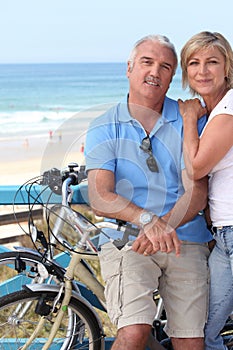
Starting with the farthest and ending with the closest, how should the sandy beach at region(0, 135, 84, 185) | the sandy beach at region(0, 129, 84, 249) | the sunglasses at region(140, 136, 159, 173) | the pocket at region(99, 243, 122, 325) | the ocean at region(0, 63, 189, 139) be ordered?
the ocean at region(0, 63, 189, 139), the sandy beach at region(0, 135, 84, 185), the sunglasses at region(140, 136, 159, 173), the pocket at region(99, 243, 122, 325), the sandy beach at region(0, 129, 84, 249)

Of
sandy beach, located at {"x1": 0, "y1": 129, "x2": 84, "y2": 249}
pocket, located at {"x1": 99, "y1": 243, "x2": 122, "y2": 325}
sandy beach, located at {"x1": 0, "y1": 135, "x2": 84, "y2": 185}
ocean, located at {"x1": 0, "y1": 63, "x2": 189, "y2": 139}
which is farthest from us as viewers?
ocean, located at {"x1": 0, "y1": 63, "x2": 189, "y2": 139}

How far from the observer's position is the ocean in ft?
79.8

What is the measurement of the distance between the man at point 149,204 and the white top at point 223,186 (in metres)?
0.06

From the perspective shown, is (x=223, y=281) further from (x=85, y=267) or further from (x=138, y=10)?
(x=138, y=10)

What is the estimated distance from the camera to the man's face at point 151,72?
104 inches

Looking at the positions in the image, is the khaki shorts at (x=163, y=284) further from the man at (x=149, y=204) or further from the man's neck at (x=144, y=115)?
the man's neck at (x=144, y=115)

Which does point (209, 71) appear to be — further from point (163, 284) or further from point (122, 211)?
point (163, 284)

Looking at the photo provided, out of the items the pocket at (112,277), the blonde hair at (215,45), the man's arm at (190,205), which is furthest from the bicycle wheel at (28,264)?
the blonde hair at (215,45)

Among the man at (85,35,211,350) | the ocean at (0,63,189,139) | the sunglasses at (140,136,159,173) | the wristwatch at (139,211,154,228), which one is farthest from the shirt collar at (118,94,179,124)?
the ocean at (0,63,189,139)

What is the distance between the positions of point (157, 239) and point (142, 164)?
0.33 meters

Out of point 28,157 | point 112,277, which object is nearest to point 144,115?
point 112,277

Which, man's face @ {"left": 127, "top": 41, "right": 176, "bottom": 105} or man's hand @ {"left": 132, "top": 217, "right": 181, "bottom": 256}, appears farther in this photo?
man's face @ {"left": 127, "top": 41, "right": 176, "bottom": 105}

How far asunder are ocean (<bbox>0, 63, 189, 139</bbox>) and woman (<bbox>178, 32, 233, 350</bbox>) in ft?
49.6

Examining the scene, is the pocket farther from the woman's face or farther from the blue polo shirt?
the woman's face
